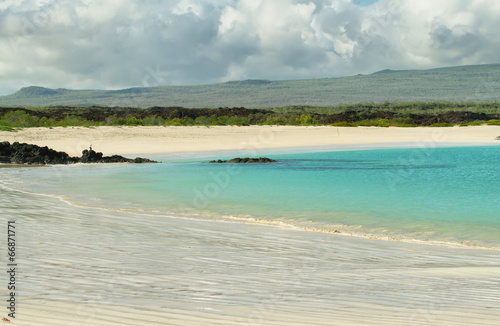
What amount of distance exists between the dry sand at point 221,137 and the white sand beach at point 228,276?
2202 centimetres

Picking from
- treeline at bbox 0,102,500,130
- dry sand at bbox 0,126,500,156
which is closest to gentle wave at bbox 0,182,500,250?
dry sand at bbox 0,126,500,156

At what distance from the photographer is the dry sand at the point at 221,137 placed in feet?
107

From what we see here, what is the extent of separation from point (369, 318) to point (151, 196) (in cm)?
981

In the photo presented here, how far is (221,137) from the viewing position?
39.1m

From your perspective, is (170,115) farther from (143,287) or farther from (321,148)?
(143,287)

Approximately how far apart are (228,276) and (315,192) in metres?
9.36

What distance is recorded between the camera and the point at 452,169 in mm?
22219

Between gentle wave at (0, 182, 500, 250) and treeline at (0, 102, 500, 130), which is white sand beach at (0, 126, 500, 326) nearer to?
gentle wave at (0, 182, 500, 250)

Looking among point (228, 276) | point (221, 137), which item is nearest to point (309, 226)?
point (228, 276)

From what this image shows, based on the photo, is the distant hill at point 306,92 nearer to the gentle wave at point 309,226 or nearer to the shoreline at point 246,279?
the gentle wave at point 309,226

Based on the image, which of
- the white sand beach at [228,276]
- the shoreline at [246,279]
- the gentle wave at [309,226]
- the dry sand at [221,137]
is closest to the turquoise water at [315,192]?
the gentle wave at [309,226]

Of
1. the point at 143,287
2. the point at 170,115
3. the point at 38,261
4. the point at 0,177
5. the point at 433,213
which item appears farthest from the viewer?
the point at 170,115

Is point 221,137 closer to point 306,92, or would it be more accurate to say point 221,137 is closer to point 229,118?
point 229,118

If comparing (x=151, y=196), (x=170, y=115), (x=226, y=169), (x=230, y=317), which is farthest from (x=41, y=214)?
(x=170, y=115)
